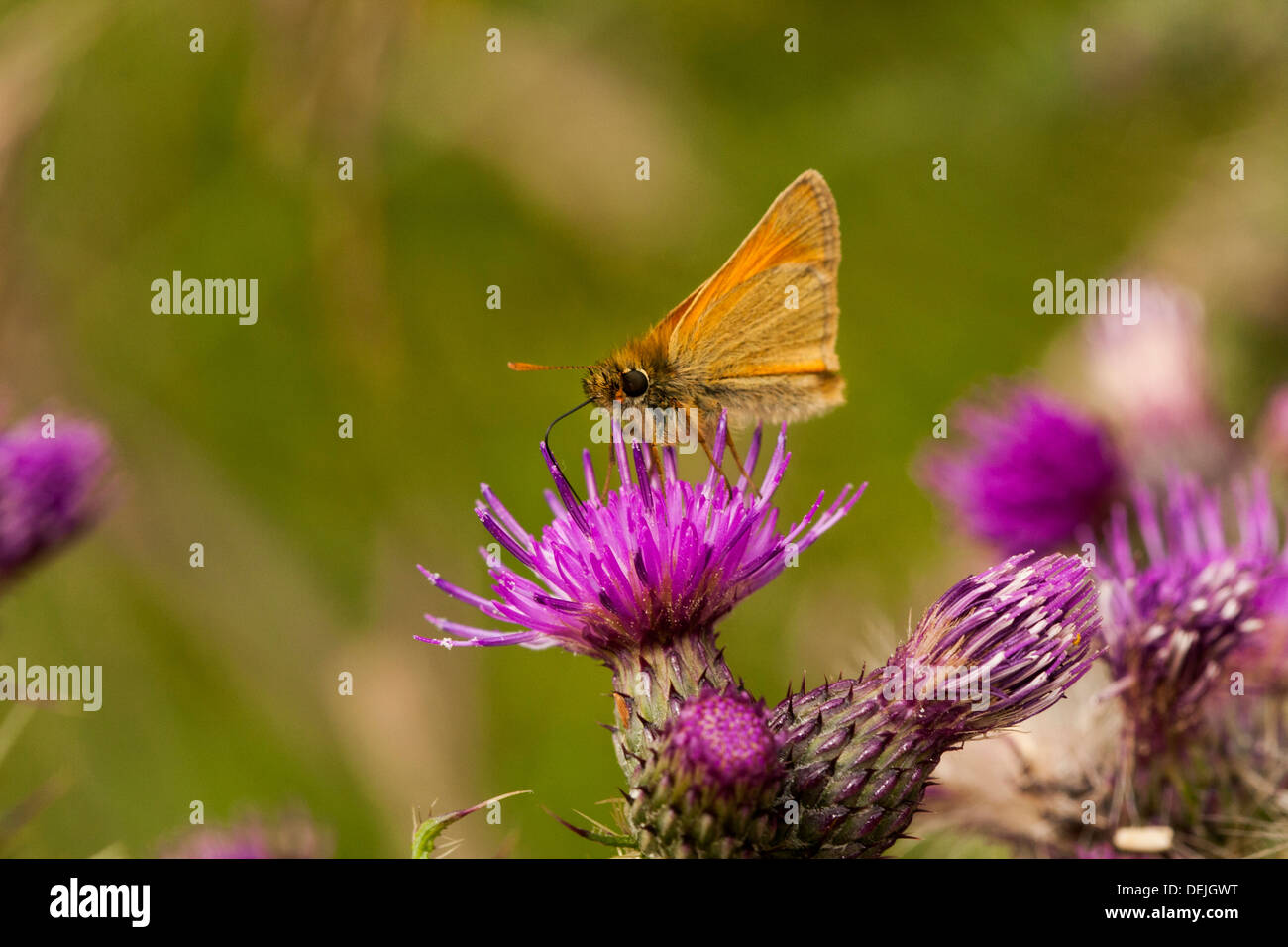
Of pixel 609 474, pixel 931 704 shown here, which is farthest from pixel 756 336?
pixel 931 704

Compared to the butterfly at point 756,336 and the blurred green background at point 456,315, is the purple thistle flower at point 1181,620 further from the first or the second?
the blurred green background at point 456,315

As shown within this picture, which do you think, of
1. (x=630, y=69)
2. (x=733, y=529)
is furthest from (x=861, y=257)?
(x=733, y=529)

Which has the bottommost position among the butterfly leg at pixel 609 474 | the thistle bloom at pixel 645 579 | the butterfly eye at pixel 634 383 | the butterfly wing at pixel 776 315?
the thistle bloom at pixel 645 579

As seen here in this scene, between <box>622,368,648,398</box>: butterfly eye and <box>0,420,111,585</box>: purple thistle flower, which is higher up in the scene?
<box>622,368,648,398</box>: butterfly eye

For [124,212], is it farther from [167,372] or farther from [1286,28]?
[1286,28]

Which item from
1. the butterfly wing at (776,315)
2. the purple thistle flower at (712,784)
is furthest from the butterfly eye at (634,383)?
the purple thistle flower at (712,784)

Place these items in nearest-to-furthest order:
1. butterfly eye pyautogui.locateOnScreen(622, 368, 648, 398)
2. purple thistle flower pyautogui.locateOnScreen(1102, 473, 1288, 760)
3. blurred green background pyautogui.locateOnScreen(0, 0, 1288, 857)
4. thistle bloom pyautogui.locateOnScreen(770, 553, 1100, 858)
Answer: thistle bloom pyautogui.locateOnScreen(770, 553, 1100, 858) → purple thistle flower pyautogui.locateOnScreen(1102, 473, 1288, 760) → butterfly eye pyautogui.locateOnScreen(622, 368, 648, 398) → blurred green background pyautogui.locateOnScreen(0, 0, 1288, 857)

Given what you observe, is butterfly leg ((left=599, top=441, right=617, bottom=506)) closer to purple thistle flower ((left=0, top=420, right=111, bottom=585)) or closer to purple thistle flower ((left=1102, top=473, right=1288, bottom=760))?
purple thistle flower ((left=1102, top=473, right=1288, bottom=760))

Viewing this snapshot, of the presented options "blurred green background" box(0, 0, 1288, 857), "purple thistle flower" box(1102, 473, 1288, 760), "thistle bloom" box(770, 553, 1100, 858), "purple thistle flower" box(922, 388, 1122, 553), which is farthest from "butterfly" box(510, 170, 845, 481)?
"blurred green background" box(0, 0, 1288, 857)
